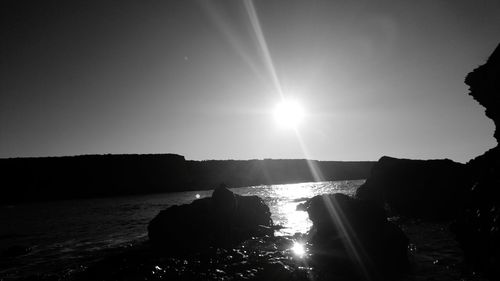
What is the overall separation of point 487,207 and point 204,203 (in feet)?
54.8

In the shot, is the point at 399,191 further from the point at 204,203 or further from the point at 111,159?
the point at 111,159

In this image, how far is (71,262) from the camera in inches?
620

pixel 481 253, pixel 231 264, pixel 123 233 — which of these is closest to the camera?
pixel 481 253

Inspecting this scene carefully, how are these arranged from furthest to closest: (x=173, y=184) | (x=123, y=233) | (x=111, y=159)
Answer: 1. (x=173, y=184)
2. (x=111, y=159)
3. (x=123, y=233)

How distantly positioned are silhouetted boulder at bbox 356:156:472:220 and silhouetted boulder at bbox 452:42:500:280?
11.1m

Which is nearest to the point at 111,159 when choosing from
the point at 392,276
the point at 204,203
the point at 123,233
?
the point at 123,233

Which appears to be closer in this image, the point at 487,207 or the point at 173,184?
the point at 487,207

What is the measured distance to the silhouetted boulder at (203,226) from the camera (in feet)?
61.3

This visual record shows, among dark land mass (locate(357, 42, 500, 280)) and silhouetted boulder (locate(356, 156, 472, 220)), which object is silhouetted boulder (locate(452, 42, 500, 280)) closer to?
dark land mass (locate(357, 42, 500, 280))

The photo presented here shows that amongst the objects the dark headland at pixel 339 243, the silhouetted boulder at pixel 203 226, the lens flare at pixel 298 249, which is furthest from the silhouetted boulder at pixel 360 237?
the silhouetted boulder at pixel 203 226

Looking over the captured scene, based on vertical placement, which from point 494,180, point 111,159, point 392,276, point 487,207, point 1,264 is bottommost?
point 392,276

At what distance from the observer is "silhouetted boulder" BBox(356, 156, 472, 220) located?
25656 mm

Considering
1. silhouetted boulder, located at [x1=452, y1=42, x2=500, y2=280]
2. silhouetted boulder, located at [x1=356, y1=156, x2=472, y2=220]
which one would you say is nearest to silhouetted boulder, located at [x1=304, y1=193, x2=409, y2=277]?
silhouetted boulder, located at [x1=452, y1=42, x2=500, y2=280]

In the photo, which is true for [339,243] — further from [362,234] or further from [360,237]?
[362,234]
